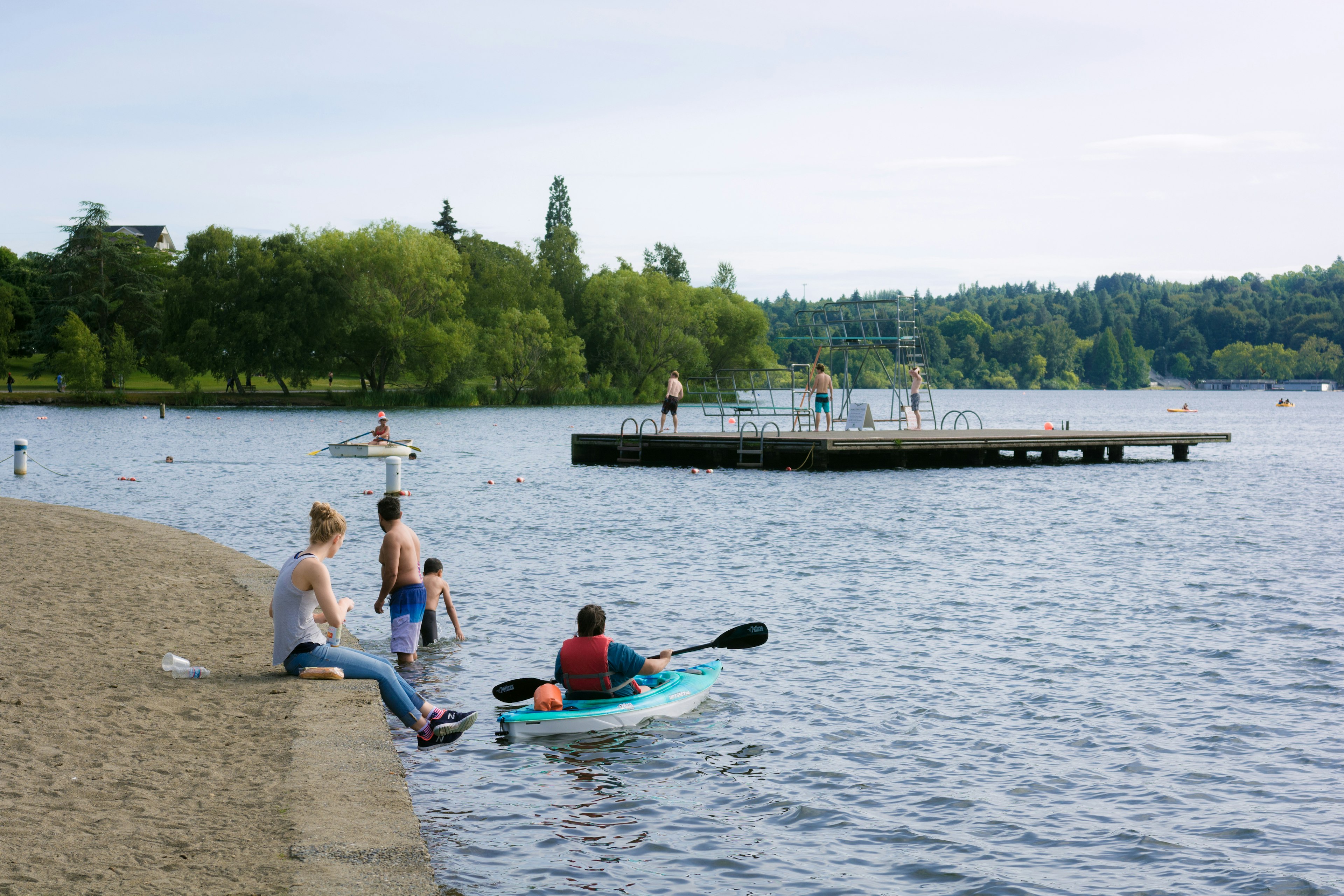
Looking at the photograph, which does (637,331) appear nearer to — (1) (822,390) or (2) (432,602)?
(1) (822,390)

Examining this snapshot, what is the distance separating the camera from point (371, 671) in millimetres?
9727

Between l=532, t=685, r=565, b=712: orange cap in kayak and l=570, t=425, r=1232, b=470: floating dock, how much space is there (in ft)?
90.7

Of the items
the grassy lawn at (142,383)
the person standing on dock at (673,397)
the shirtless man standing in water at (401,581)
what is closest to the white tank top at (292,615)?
the shirtless man standing in water at (401,581)

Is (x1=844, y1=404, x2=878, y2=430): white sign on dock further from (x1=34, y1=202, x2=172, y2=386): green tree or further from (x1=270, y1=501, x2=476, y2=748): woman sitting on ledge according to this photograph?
(x1=34, y1=202, x2=172, y2=386): green tree

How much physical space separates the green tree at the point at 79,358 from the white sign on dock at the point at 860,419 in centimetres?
7058

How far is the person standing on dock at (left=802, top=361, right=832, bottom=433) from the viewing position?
38.6 meters

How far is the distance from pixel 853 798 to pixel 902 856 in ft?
3.68

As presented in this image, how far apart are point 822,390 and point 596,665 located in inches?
1162

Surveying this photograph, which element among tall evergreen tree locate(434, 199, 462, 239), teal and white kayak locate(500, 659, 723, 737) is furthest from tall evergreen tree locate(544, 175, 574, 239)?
teal and white kayak locate(500, 659, 723, 737)

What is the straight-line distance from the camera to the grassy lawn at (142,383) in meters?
102

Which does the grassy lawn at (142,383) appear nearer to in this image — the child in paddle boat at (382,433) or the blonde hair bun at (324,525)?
the child in paddle boat at (382,433)

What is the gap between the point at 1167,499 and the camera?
118ft

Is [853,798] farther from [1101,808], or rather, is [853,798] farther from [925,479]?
[925,479]

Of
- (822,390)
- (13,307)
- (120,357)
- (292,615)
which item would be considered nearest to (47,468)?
(822,390)
